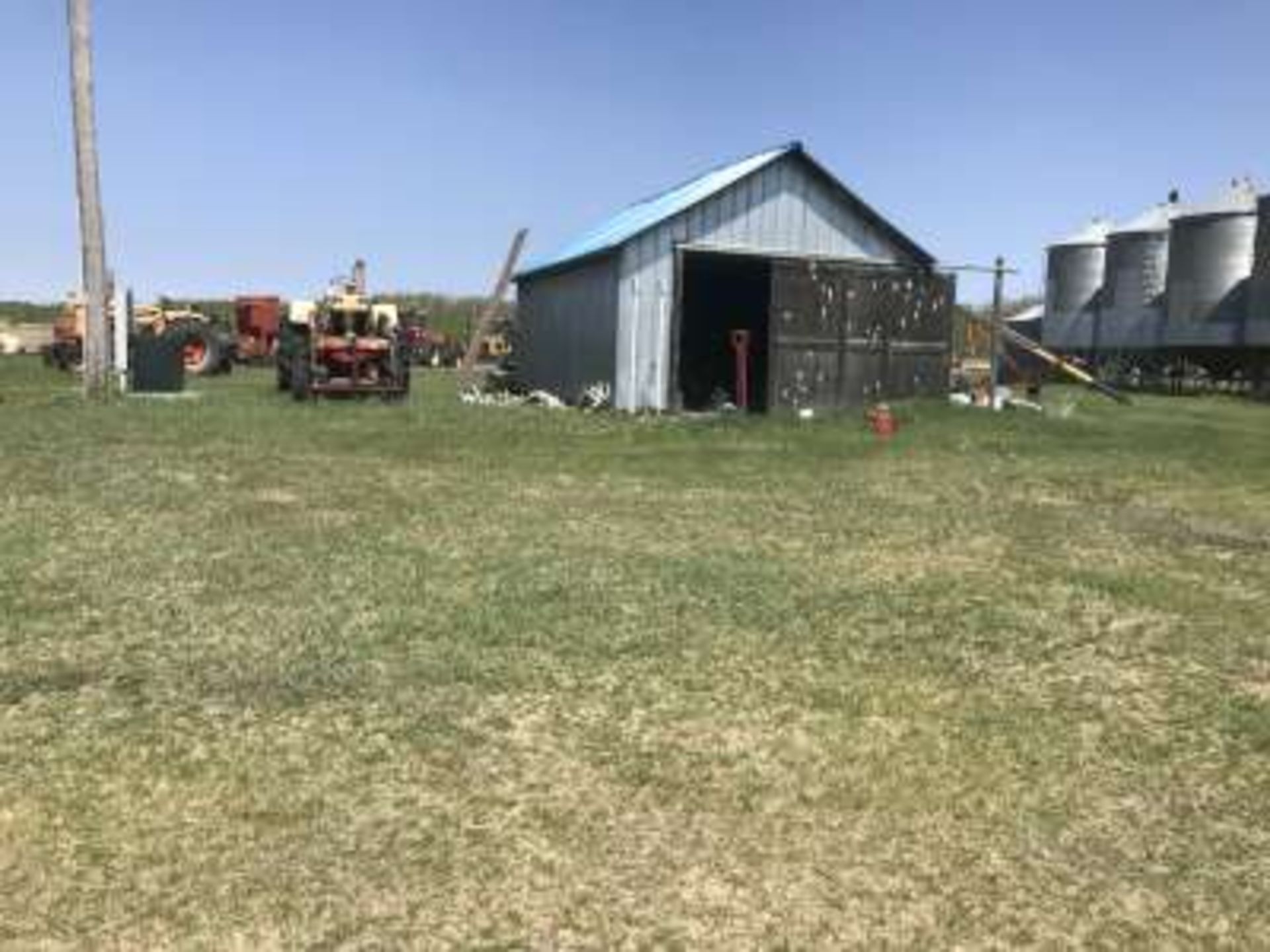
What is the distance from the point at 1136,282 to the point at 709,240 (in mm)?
27698

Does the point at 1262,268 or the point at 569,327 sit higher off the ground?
the point at 1262,268

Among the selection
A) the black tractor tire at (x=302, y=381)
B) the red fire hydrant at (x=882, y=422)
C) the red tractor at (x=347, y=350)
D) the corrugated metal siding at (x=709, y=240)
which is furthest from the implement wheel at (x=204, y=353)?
the red fire hydrant at (x=882, y=422)

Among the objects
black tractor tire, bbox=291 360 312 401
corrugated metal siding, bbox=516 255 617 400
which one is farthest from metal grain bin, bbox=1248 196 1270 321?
black tractor tire, bbox=291 360 312 401

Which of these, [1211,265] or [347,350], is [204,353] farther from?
[1211,265]

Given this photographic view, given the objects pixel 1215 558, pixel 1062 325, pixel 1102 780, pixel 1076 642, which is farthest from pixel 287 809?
pixel 1062 325

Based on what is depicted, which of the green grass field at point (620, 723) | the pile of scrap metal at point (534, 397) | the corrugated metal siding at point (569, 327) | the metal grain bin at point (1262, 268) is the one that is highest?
the metal grain bin at point (1262, 268)

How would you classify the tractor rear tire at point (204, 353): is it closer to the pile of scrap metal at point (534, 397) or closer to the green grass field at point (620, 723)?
the pile of scrap metal at point (534, 397)

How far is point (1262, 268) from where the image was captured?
130ft

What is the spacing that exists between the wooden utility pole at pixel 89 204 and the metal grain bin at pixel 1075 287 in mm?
35319

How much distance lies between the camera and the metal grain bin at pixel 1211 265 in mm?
41875

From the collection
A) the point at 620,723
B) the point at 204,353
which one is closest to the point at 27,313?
the point at 204,353

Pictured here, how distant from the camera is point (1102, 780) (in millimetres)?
5828

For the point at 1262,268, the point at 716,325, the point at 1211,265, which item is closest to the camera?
the point at 716,325

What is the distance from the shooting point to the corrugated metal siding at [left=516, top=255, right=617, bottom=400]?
25172mm
